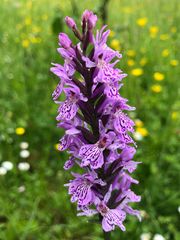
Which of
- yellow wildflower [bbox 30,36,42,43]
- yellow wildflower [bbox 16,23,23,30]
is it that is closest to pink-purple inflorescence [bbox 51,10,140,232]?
yellow wildflower [bbox 30,36,42,43]

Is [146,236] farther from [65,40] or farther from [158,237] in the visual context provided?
[65,40]

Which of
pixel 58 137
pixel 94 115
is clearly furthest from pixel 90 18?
pixel 58 137

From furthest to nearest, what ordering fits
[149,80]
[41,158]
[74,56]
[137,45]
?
[137,45] < [149,80] < [41,158] < [74,56]

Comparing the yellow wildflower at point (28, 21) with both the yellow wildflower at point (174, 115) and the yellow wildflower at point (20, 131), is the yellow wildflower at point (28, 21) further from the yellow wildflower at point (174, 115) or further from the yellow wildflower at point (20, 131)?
the yellow wildflower at point (174, 115)

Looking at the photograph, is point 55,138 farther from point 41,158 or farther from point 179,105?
point 179,105

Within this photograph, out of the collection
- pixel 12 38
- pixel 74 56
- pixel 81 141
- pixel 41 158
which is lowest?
pixel 41 158

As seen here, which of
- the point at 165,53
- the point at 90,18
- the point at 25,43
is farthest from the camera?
the point at 25,43

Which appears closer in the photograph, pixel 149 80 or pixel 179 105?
pixel 179 105

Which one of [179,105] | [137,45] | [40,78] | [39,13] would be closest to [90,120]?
[179,105]
